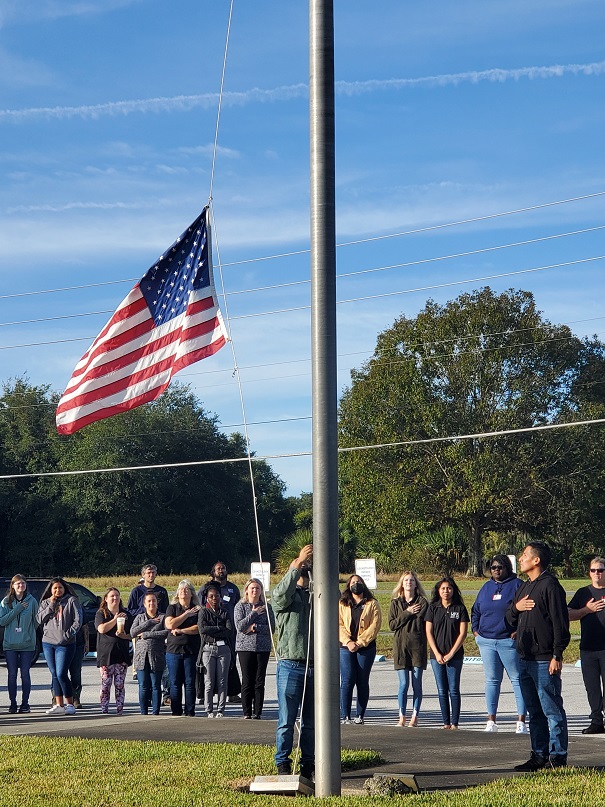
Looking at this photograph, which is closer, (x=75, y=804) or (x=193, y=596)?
(x=75, y=804)

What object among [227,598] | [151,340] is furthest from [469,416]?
[151,340]

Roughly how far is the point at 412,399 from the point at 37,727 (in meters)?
45.1

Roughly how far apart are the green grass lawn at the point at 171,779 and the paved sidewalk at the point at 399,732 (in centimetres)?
55

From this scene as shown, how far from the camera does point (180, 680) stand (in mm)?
15867

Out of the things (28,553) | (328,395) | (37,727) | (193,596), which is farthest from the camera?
(28,553)

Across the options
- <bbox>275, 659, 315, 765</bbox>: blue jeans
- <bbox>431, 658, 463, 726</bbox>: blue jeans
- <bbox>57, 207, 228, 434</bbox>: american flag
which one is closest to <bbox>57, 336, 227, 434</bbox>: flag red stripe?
<bbox>57, 207, 228, 434</bbox>: american flag

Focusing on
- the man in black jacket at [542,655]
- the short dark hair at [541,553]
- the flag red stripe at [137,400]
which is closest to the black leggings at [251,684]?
the flag red stripe at [137,400]

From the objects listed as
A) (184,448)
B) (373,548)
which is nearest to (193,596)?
(373,548)

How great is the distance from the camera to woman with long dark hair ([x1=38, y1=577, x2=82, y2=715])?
16.3 m

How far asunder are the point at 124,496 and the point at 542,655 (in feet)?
233

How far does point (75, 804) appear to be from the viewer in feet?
29.3

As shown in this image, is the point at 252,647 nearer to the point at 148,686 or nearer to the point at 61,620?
the point at 148,686

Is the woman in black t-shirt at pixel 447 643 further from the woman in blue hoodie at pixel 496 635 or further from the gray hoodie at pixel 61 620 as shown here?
the gray hoodie at pixel 61 620

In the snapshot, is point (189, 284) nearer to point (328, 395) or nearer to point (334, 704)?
point (328, 395)
